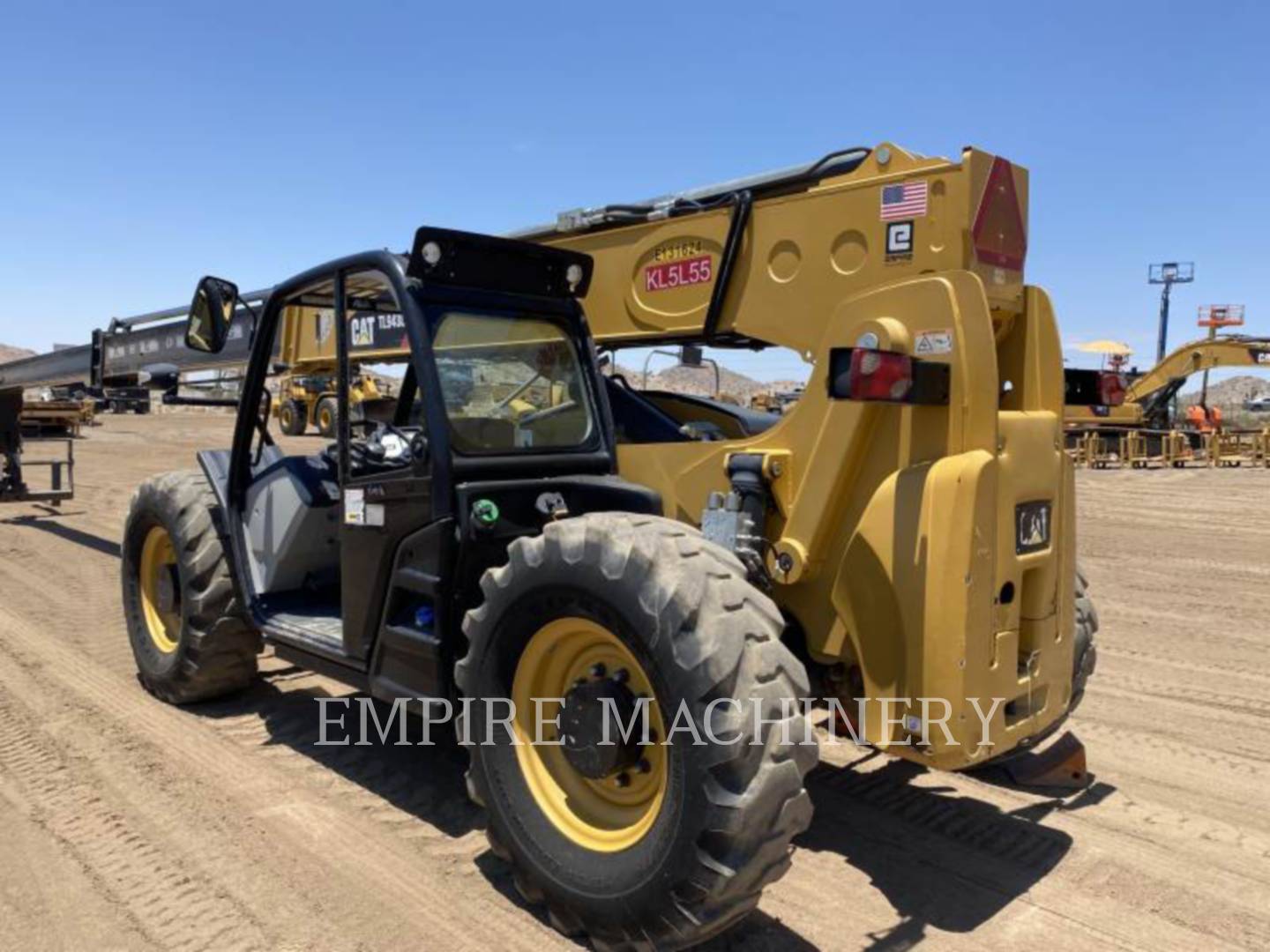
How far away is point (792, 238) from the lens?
418cm

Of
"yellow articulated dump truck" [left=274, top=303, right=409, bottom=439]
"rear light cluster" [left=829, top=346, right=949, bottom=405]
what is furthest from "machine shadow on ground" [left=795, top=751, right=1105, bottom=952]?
"yellow articulated dump truck" [left=274, top=303, right=409, bottom=439]

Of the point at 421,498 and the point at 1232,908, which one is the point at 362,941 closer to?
the point at 421,498

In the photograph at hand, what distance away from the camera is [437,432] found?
365cm

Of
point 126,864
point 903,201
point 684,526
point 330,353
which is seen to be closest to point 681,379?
point 330,353

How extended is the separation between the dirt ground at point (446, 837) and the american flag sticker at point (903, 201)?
95.1 inches

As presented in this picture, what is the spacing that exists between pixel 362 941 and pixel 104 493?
15.4 meters

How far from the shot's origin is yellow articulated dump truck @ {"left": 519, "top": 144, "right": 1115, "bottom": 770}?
10.2 ft

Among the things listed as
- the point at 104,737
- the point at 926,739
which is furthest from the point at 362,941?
the point at 104,737

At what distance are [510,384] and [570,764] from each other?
62.9 inches

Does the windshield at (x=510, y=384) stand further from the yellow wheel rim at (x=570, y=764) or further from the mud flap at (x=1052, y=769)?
the mud flap at (x=1052, y=769)

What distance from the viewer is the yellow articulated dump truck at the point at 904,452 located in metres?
3.11

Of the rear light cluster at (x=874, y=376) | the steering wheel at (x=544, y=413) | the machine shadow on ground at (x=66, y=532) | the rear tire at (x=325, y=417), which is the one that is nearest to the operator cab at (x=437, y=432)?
the steering wheel at (x=544, y=413)

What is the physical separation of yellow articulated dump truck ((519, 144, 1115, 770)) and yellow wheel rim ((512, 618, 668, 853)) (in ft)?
2.54

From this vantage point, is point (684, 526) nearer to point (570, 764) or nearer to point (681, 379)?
point (570, 764)
